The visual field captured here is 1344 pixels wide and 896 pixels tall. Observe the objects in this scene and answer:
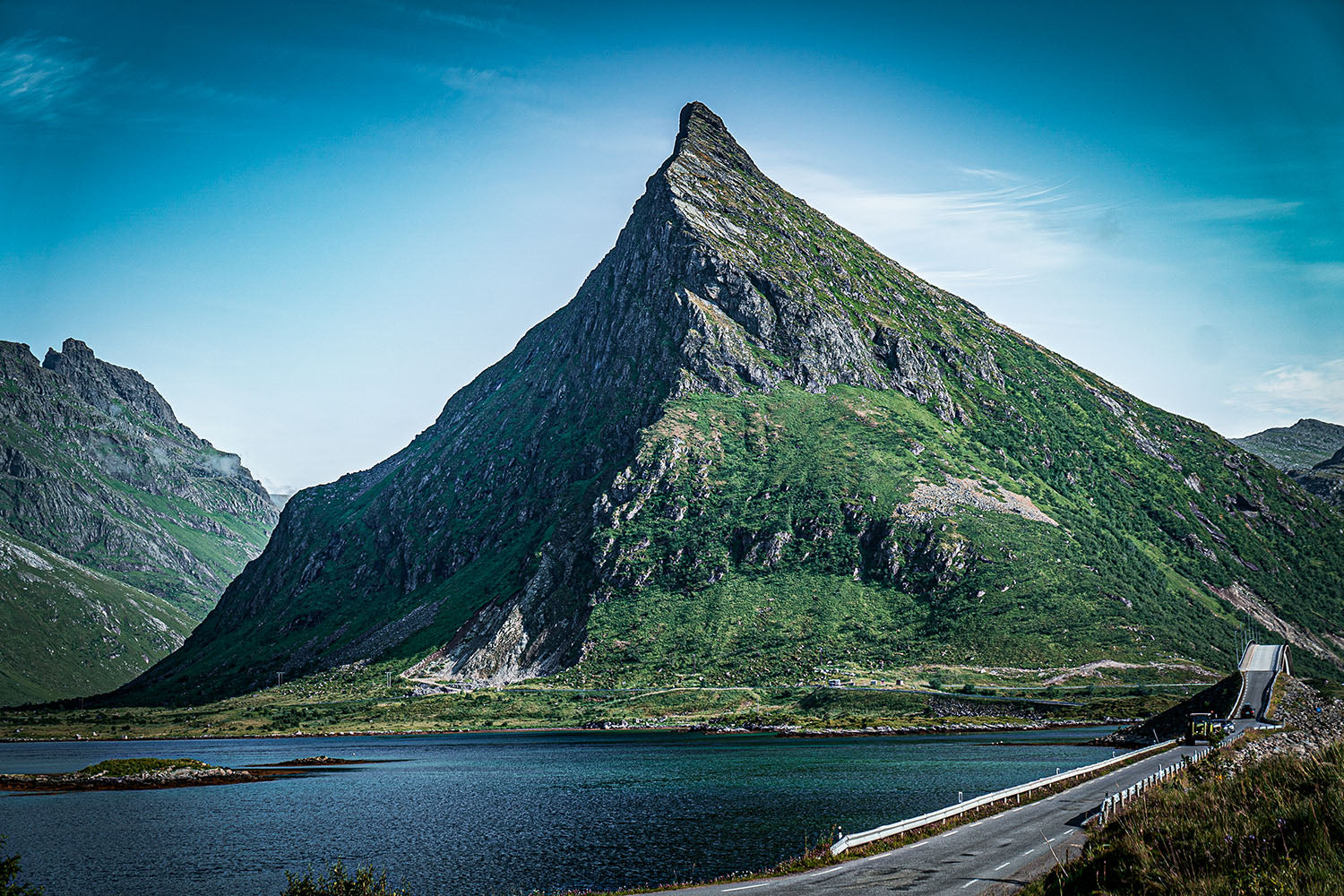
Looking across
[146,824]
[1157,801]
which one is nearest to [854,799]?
[1157,801]

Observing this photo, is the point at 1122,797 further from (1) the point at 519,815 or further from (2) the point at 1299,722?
(2) the point at 1299,722

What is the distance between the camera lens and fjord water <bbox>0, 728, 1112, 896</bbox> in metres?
53.5

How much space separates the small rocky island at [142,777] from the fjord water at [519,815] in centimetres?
599

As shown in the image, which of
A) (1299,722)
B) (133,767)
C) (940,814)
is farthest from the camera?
(133,767)

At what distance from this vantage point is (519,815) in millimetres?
74812

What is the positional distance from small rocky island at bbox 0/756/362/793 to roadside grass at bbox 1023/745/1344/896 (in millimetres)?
114330

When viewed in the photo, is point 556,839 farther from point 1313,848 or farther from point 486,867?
point 1313,848

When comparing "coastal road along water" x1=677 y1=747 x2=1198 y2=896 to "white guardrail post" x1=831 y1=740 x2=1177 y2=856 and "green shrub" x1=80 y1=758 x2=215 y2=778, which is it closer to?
"white guardrail post" x1=831 y1=740 x2=1177 y2=856

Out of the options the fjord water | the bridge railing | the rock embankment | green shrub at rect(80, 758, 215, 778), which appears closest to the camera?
the bridge railing

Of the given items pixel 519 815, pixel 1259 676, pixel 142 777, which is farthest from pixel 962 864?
pixel 1259 676

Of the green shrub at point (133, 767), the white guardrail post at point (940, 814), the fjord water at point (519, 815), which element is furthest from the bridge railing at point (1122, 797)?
the green shrub at point (133, 767)

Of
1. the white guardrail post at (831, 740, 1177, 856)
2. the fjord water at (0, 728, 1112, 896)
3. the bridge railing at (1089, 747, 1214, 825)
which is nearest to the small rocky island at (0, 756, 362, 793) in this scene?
the fjord water at (0, 728, 1112, 896)

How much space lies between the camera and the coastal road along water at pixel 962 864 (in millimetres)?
31609

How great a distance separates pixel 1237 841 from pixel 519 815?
6500cm
